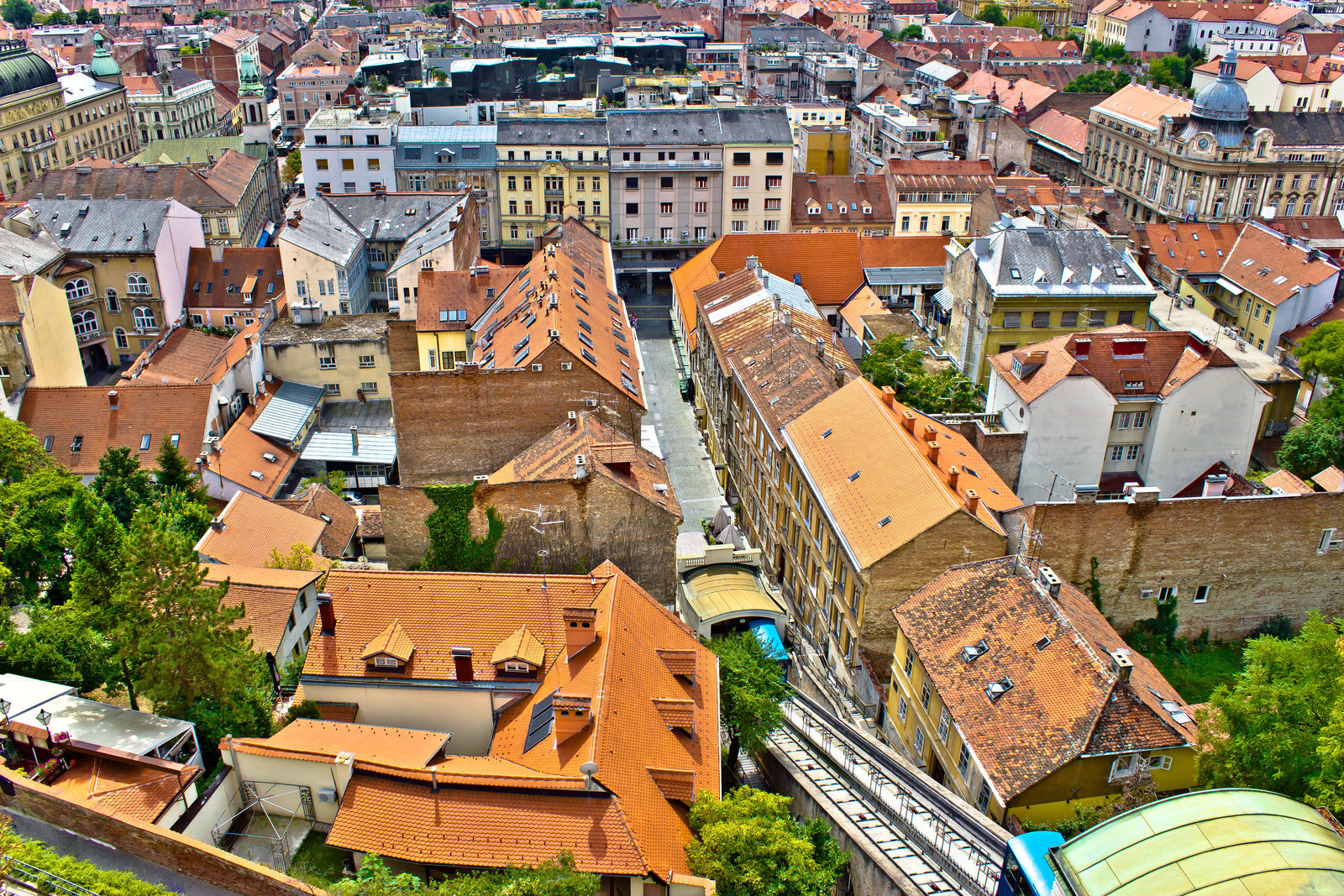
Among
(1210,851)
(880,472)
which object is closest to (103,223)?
(880,472)

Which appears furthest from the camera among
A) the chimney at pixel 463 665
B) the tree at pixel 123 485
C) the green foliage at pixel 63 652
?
the tree at pixel 123 485

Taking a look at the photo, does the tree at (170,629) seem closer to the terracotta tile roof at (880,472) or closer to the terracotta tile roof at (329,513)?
the terracotta tile roof at (329,513)

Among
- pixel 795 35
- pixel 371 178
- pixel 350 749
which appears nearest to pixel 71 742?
pixel 350 749

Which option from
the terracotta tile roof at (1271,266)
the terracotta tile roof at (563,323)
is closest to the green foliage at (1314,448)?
the terracotta tile roof at (1271,266)

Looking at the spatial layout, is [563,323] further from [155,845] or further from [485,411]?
[155,845]

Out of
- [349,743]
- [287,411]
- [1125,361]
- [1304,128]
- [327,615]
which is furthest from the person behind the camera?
[1304,128]

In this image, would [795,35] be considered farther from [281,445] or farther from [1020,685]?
[1020,685]
